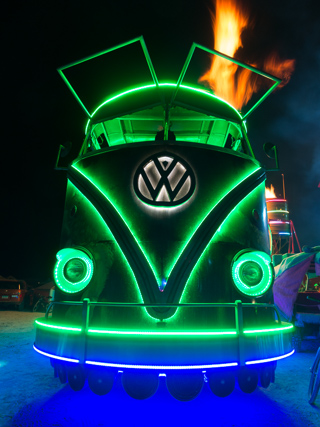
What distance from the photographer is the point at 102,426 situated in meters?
2.63

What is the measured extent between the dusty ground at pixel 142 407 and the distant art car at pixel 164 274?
28cm

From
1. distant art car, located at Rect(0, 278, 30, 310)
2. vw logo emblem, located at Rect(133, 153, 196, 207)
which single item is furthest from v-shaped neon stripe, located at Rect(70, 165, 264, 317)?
distant art car, located at Rect(0, 278, 30, 310)

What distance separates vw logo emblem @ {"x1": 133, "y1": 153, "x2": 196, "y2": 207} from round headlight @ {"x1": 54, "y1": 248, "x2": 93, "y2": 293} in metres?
0.92

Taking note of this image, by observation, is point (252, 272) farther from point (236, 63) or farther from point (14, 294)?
point (14, 294)

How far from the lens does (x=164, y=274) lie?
315 cm

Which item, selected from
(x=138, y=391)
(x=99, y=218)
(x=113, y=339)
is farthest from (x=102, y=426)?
(x=99, y=218)

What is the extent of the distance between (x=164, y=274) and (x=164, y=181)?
1.03 metres

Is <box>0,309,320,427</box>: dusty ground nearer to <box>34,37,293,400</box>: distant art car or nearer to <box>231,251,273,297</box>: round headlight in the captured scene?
<box>34,37,293,400</box>: distant art car

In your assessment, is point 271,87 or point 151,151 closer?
point 151,151

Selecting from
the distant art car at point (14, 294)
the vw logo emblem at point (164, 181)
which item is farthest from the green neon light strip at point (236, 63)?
the distant art car at point (14, 294)

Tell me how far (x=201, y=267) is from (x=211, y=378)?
1030 mm

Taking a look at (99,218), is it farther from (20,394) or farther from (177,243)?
(20,394)

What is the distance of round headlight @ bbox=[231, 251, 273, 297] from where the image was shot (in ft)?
10.1

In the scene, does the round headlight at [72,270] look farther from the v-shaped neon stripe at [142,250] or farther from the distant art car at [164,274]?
the v-shaped neon stripe at [142,250]
